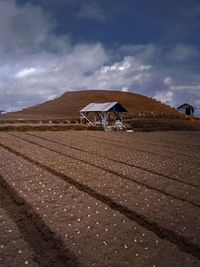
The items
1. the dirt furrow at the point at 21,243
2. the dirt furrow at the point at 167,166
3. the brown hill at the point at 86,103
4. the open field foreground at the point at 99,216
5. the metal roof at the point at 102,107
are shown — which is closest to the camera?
the dirt furrow at the point at 21,243

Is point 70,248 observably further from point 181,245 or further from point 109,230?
point 181,245

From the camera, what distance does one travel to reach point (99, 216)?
535 cm

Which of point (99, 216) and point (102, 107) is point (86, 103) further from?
point (99, 216)

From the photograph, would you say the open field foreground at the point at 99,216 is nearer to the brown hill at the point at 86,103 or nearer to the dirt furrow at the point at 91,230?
the dirt furrow at the point at 91,230

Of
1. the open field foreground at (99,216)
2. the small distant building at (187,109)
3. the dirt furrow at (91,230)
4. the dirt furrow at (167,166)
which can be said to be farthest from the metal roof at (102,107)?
the small distant building at (187,109)

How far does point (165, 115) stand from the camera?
5162cm

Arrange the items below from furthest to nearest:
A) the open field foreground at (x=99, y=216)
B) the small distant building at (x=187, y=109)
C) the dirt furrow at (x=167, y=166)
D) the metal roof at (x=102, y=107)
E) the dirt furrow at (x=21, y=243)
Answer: the small distant building at (x=187, y=109) < the metal roof at (x=102, y=107) < the dirt furrow at (x=167, y=166) < the open field foreground at (x=99, y=216) < the dirt furrow at (x=21, y=243)

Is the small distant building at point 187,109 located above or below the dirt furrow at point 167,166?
above

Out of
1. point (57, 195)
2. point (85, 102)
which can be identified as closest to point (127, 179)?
point (57, 195)

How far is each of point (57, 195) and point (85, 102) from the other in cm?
5541

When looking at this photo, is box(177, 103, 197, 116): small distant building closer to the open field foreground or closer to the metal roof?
the metal roof

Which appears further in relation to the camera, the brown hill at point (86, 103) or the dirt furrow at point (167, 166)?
the brown hill at point (86, 103)

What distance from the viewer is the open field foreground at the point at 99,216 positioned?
3979 mm

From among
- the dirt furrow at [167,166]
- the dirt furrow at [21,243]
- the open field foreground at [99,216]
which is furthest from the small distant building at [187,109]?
the dirt furrow at [21,243]
